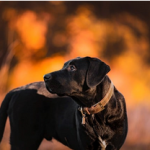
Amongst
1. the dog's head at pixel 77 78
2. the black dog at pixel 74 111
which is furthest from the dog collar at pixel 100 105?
the dog's head at pixel 77 78

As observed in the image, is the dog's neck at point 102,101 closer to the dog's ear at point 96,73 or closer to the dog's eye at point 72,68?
the dog's ear at point 96,73

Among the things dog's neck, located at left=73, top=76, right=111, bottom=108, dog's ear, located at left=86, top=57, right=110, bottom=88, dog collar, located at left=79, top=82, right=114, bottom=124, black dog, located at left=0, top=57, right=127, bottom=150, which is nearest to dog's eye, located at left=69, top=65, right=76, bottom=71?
black dog, located at left=0, top=57, right=127, bottom=150

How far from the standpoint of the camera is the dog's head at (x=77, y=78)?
316 centimetres

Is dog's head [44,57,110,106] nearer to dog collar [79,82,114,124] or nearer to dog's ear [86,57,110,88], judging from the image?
dog's ear [86,57,110,88]

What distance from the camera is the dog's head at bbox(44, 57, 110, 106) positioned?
3.16 metres

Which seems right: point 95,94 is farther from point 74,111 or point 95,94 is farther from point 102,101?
point 74,111

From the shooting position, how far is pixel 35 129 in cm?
395

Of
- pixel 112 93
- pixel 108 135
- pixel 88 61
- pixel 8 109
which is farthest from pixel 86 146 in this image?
pixel 8 109

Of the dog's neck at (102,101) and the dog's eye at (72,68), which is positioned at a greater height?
the dog's eye at (72,68)

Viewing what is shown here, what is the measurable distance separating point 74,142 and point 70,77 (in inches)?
31.3

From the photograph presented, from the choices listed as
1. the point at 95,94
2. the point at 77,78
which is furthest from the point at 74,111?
the point at 77,78

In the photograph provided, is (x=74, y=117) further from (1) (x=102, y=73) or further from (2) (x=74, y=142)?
(1) (x=102, y=73)

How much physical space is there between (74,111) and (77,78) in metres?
0.58

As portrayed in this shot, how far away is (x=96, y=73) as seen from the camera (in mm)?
3188
